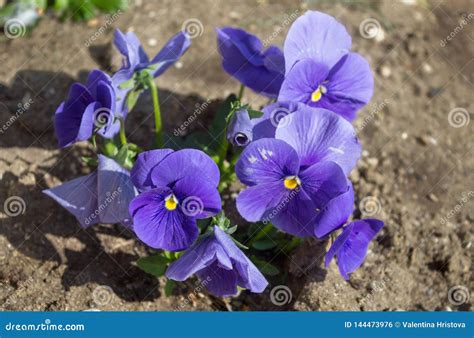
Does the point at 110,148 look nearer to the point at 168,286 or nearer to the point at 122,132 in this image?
the point at 122,132

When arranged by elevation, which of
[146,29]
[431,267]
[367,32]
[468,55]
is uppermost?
[468,55]

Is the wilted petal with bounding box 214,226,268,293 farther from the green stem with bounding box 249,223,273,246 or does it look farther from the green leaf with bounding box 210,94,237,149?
the green leaf with bounding box 210,94,237,149

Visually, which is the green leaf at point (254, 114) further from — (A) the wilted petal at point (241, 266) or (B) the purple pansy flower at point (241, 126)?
(A) the wilted petal at point (241, 266)

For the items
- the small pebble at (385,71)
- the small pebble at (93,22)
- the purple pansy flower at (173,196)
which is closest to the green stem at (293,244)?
the purple pansy flower at (173,196)

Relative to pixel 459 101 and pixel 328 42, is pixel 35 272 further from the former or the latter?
pixel 459 101

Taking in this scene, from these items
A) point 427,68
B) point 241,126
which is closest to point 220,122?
point 241,126

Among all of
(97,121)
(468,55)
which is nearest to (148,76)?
(97,121)

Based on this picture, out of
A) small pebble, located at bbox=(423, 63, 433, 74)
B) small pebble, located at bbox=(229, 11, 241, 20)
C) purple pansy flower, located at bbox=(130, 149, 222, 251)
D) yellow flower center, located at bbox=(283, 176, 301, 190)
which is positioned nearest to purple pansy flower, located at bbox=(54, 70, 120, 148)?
purple pansy flower, located at bbox=(130, 149, 222, 251)
